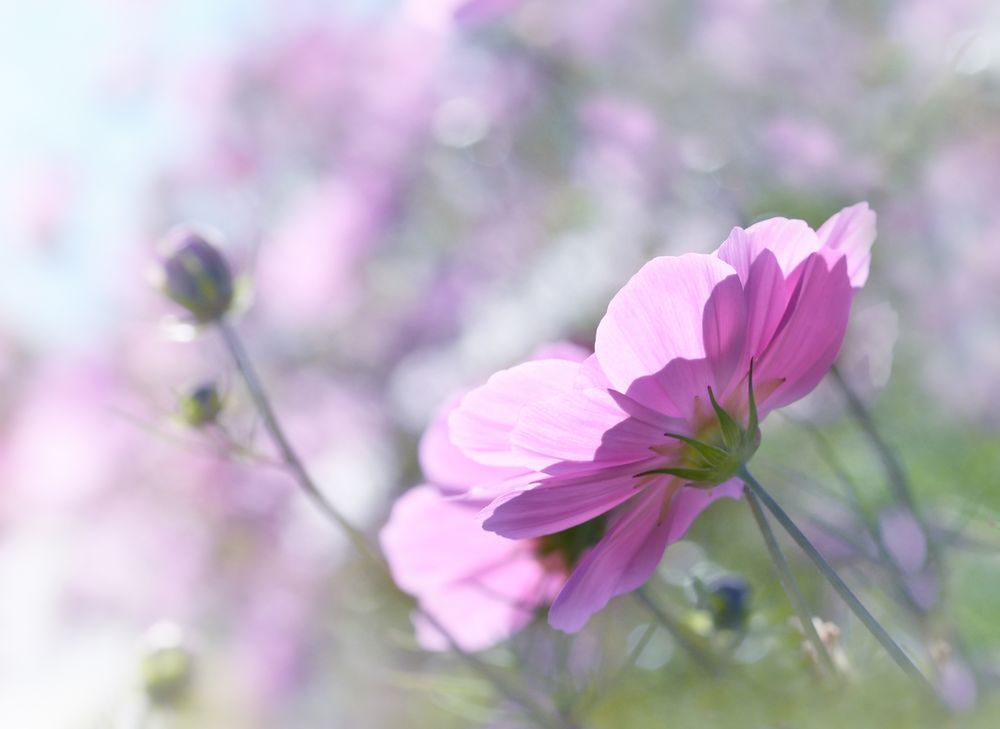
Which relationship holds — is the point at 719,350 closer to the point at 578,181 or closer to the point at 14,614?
the point at 578,181

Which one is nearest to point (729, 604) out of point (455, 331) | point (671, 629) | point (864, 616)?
point (671, 629)

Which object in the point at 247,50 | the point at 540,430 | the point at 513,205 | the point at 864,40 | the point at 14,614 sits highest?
the point at 540,430

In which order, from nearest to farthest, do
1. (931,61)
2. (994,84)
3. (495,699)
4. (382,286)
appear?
(495,699), (994,84), (931,61), (382,286)

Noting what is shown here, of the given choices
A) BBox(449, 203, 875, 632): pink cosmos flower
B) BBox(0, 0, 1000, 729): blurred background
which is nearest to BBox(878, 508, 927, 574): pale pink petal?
BBox(0, 0, 1000, 729): blurred background

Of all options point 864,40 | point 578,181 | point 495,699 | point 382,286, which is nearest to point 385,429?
point 382,286

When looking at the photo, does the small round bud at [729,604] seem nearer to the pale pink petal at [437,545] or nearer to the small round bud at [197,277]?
the pale pink petal at [437,545]

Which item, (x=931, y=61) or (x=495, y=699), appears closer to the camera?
(x=495, y=699)

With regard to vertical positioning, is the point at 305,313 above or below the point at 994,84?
below

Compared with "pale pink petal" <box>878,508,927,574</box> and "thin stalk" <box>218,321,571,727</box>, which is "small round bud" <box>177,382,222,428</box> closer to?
"thin stalk" <box>218,321,571,727</box>
